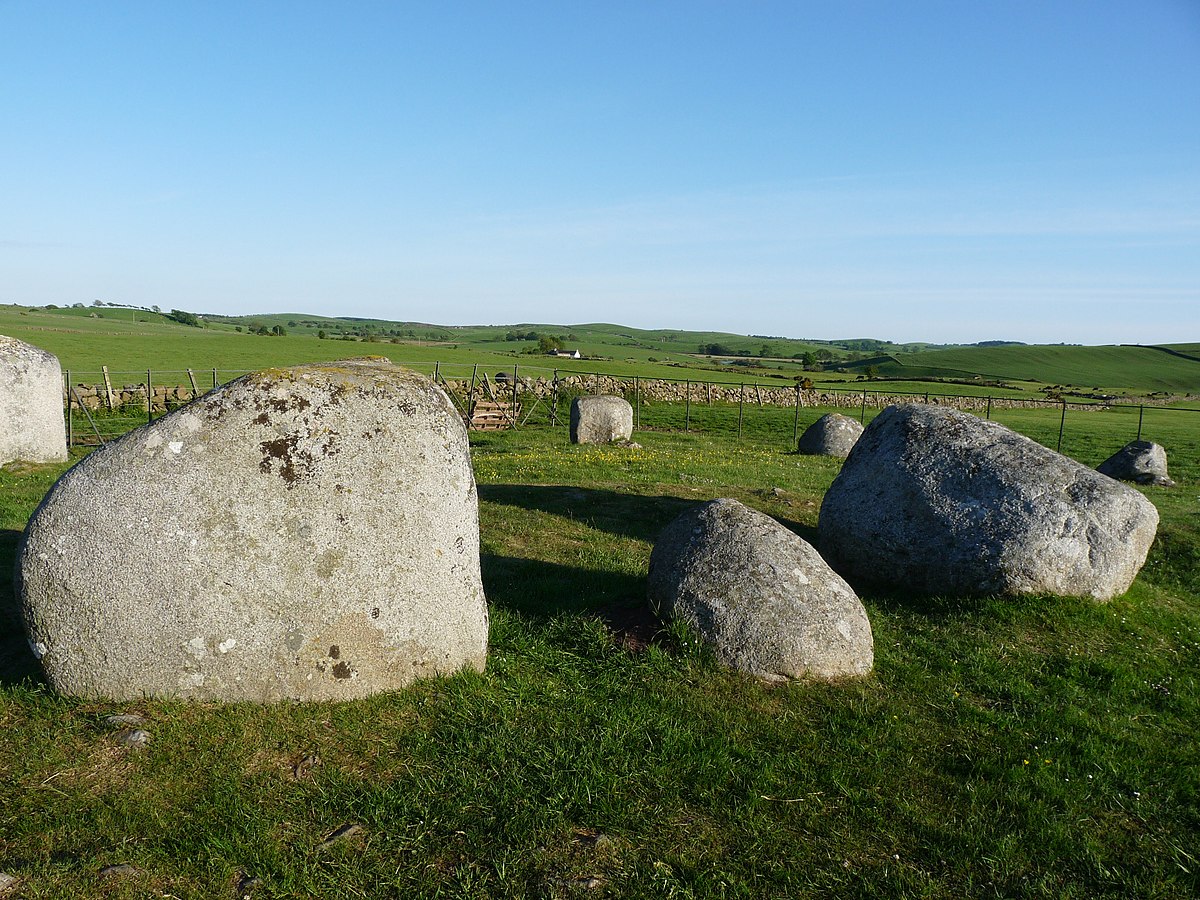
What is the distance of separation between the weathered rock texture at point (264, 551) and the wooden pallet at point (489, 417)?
92.4 feet

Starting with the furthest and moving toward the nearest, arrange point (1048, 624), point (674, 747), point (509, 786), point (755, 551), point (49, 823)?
point (1048, 624), point (755, 551), point (674, 747), point (509, 786), point (49, 823)

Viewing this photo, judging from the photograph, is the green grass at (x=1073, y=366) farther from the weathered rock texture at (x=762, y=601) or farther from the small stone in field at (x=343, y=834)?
the small stone in field at (x=343, y=834)

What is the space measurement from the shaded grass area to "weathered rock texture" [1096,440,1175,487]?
16236 mm

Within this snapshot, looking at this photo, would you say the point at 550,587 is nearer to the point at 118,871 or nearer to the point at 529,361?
the point at 118,871

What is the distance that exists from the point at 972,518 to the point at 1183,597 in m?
3.68

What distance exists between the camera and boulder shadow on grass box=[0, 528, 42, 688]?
675 centimetres

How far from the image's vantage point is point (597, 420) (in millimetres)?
28719

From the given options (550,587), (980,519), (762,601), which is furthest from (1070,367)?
(762,601)

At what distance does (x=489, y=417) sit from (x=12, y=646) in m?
28.7

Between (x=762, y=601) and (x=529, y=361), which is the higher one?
(x=529, y=361)

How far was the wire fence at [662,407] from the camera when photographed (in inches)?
1342

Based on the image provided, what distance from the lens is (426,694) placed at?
6.72 m

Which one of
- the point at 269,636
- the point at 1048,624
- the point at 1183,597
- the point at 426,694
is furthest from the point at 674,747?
the point at 1183,597

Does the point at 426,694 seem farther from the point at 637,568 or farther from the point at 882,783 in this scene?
the point at 637,568
